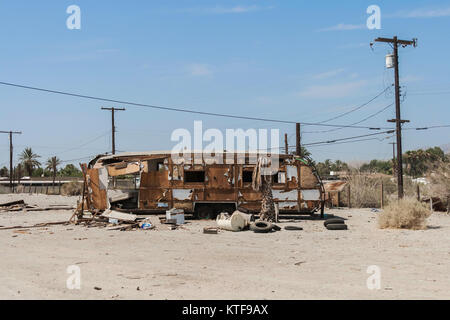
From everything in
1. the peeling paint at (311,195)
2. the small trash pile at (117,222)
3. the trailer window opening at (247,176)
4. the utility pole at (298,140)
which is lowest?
the small trash pile at (117,222)

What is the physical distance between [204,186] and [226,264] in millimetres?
10620

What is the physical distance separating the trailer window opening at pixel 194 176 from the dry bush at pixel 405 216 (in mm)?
7994

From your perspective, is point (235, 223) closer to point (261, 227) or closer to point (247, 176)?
point (261, 227)

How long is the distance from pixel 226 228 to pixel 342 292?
30.7ft

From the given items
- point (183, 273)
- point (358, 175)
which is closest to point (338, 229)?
point (183, 273)

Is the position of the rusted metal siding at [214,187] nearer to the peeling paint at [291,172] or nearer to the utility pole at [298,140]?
the peeling paint at [291,172]

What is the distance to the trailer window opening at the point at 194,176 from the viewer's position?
803 inches

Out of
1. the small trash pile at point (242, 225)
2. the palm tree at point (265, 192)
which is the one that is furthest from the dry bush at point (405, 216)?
the palm tree at point (265, 192)

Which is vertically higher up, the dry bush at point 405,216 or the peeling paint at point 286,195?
the peeling paint at point 286,195

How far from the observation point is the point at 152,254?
10891mm

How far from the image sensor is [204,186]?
66.2 ft

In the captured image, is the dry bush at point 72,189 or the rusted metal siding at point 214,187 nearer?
the rusted metal siding at point 214,187

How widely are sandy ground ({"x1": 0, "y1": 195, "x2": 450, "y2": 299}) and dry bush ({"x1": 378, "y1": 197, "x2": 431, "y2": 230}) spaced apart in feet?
1.95

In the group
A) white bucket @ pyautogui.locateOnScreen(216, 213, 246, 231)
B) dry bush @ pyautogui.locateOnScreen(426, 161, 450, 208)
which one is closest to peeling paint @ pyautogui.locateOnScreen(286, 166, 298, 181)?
white bucket @ pyautogui.locateOnScreen(216, 213, 246, 231)
